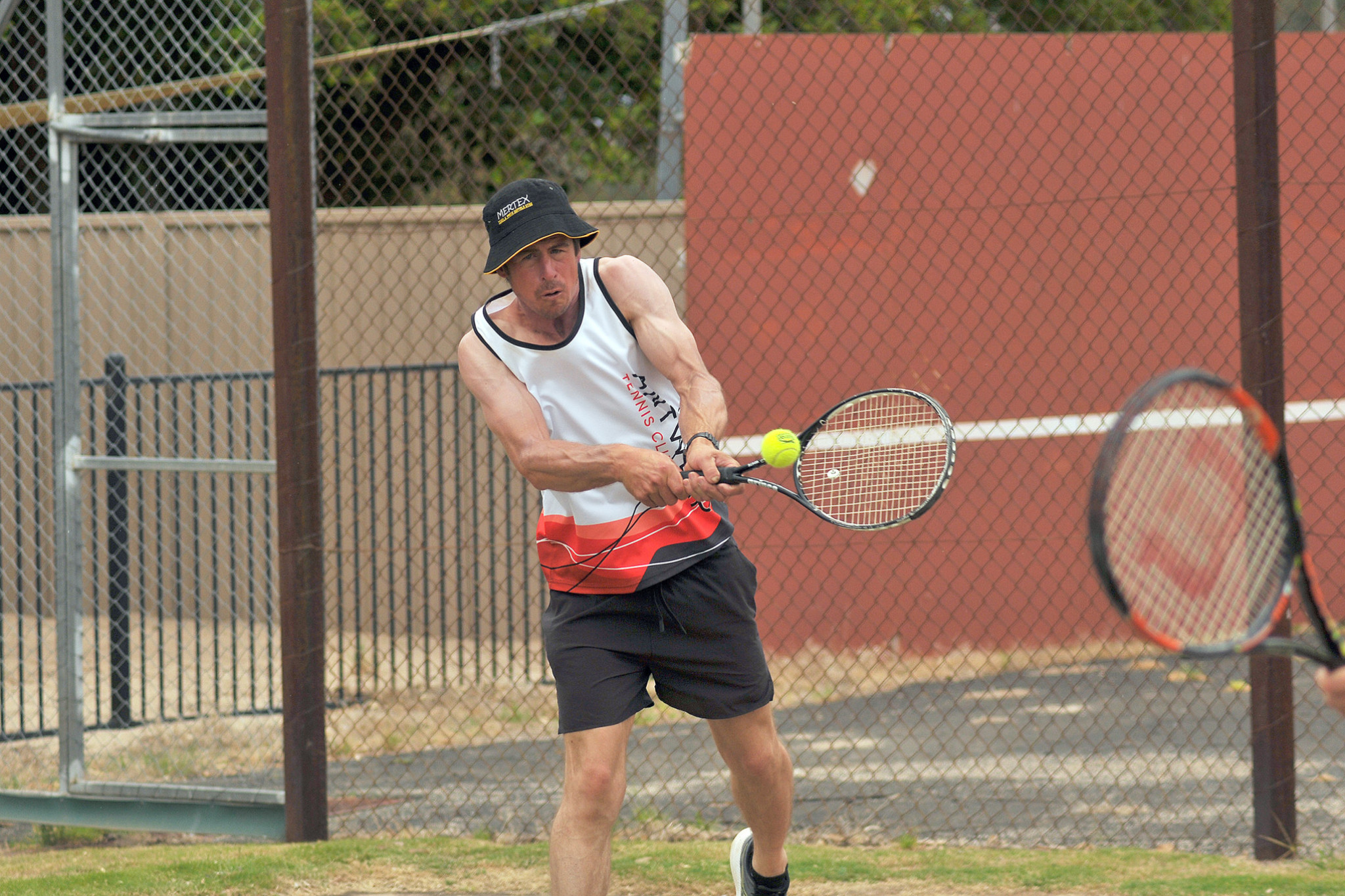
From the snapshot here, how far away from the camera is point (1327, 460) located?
718 cm

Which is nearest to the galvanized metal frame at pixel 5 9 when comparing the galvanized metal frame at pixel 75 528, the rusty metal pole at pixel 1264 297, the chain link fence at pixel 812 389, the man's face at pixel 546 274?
the galvanized metal frame at pixel 75 528

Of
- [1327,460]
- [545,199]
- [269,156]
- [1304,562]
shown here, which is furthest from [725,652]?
[1327,460]

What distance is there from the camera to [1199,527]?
101 inches

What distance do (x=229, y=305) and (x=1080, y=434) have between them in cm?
494

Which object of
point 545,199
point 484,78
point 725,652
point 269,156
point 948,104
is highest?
point 484,78

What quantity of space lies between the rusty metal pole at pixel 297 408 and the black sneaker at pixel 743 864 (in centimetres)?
156

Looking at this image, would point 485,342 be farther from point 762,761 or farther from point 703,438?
point 762,761


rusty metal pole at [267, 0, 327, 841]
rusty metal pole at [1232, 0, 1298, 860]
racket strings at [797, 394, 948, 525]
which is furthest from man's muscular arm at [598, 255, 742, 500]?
rusty metal pole at [1232, 0, 1298, 860]

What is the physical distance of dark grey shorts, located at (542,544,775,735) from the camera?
3377 mm

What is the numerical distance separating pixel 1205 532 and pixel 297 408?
306 cm

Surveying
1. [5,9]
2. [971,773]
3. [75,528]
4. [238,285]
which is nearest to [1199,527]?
[971,773]

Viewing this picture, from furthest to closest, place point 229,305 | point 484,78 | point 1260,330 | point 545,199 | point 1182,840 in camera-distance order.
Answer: point 484,78 → point 229,305 → point 1182,840 → point 1260,330 → point 545,199

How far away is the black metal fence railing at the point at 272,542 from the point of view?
7.05 metres

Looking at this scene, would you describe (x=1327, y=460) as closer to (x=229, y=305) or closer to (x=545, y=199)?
(x=545, y=199)
